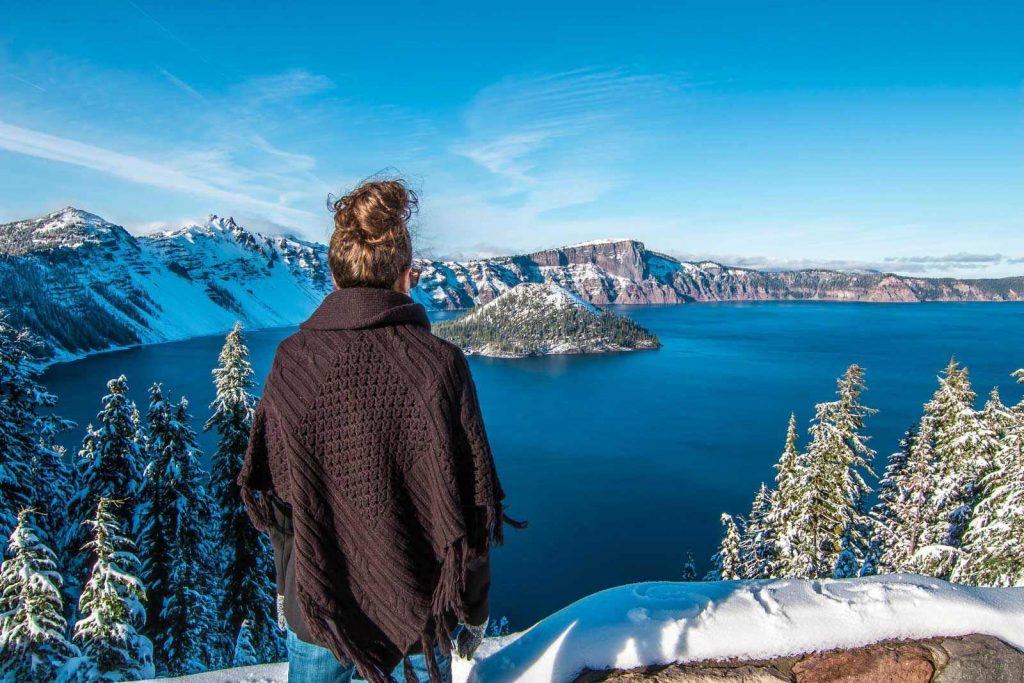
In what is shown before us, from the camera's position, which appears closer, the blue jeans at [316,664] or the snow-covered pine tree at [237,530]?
the blue jeans at [316,664]

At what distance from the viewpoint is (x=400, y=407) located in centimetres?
185

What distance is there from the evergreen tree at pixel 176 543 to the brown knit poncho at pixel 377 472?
13650 millimetres

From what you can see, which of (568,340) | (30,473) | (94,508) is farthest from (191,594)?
(568,340)

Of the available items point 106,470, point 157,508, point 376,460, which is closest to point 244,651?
point 157,508

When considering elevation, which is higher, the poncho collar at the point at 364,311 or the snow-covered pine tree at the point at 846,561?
the poncho collar at the point at 364,311

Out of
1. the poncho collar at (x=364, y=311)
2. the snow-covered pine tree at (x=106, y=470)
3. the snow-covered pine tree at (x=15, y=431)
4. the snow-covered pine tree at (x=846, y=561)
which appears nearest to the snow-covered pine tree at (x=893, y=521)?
the snow-covered pine tree at (x=846, y=561)

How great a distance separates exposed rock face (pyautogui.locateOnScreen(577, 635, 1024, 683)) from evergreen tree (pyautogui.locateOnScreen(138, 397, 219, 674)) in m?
13.9

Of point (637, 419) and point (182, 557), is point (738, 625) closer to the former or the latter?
point (182, 557)

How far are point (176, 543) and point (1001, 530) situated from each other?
60.2ft

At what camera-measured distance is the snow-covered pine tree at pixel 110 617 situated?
941cm

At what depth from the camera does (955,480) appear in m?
13.7

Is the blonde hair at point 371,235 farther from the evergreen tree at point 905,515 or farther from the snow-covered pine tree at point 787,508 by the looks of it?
the evergreen tree at point 905,515

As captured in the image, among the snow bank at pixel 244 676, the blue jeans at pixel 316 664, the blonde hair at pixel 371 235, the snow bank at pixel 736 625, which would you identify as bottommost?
the snow bank at pixel 244 676

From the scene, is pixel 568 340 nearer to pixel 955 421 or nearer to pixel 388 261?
pixel 955 421
